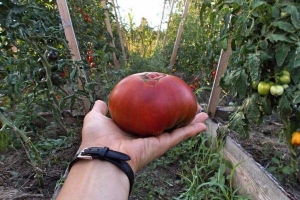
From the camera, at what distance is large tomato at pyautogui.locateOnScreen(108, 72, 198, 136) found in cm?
104

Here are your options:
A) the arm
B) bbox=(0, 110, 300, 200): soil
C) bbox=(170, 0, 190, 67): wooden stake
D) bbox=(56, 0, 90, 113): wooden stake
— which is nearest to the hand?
the arm

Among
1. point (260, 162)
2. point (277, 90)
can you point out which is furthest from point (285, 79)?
point (260, 162)

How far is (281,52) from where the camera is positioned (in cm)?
142

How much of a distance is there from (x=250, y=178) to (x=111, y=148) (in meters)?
0.86

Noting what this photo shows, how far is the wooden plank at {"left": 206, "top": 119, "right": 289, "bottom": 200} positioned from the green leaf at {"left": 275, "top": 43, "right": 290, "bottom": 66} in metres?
0.55

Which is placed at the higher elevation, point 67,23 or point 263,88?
point 67,23

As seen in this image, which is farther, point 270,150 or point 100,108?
point 270,150

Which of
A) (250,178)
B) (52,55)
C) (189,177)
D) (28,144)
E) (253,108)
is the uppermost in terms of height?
(52,55)

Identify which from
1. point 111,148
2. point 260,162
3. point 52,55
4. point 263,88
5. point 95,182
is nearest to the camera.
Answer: point 95,182

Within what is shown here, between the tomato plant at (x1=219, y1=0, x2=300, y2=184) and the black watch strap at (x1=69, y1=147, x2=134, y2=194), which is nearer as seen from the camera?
the black watch strap at (x1=69, y1=147, x2=134, y2=194)

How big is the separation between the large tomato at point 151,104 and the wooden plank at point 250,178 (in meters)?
0.62

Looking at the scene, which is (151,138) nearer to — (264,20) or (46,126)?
(264,20)

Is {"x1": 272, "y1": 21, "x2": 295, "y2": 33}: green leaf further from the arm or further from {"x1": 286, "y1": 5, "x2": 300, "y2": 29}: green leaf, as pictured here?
the arm

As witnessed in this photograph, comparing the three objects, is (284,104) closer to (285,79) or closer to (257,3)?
(285,79)
